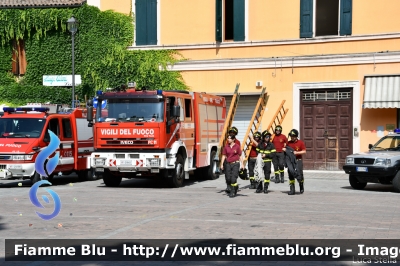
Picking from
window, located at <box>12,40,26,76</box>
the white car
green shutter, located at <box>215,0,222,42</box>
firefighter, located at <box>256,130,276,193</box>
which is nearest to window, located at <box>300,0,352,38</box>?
green shutter, located at <box>215,0,222,42</box>

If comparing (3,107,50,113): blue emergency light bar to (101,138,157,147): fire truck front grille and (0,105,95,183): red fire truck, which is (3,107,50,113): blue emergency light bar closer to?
(0,105,95,183): red fire truck

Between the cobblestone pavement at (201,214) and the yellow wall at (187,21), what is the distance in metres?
9.20

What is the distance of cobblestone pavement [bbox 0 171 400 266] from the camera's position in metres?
11.5

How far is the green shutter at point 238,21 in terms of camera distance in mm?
28516

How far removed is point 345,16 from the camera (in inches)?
1068

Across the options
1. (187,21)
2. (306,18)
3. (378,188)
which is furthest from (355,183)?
(187,21)

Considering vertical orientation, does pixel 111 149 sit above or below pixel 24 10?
below

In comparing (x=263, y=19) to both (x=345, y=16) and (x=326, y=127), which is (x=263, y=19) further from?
(x=326, y=127)

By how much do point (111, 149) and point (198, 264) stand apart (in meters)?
11.8

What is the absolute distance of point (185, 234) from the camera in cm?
1141

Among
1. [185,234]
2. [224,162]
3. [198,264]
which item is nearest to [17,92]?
[224,162]

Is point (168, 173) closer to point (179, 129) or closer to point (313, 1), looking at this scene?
point (179, 129)

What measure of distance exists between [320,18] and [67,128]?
11.2 meters

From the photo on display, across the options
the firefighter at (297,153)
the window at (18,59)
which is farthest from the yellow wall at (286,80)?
the firefighter at (297,153)
